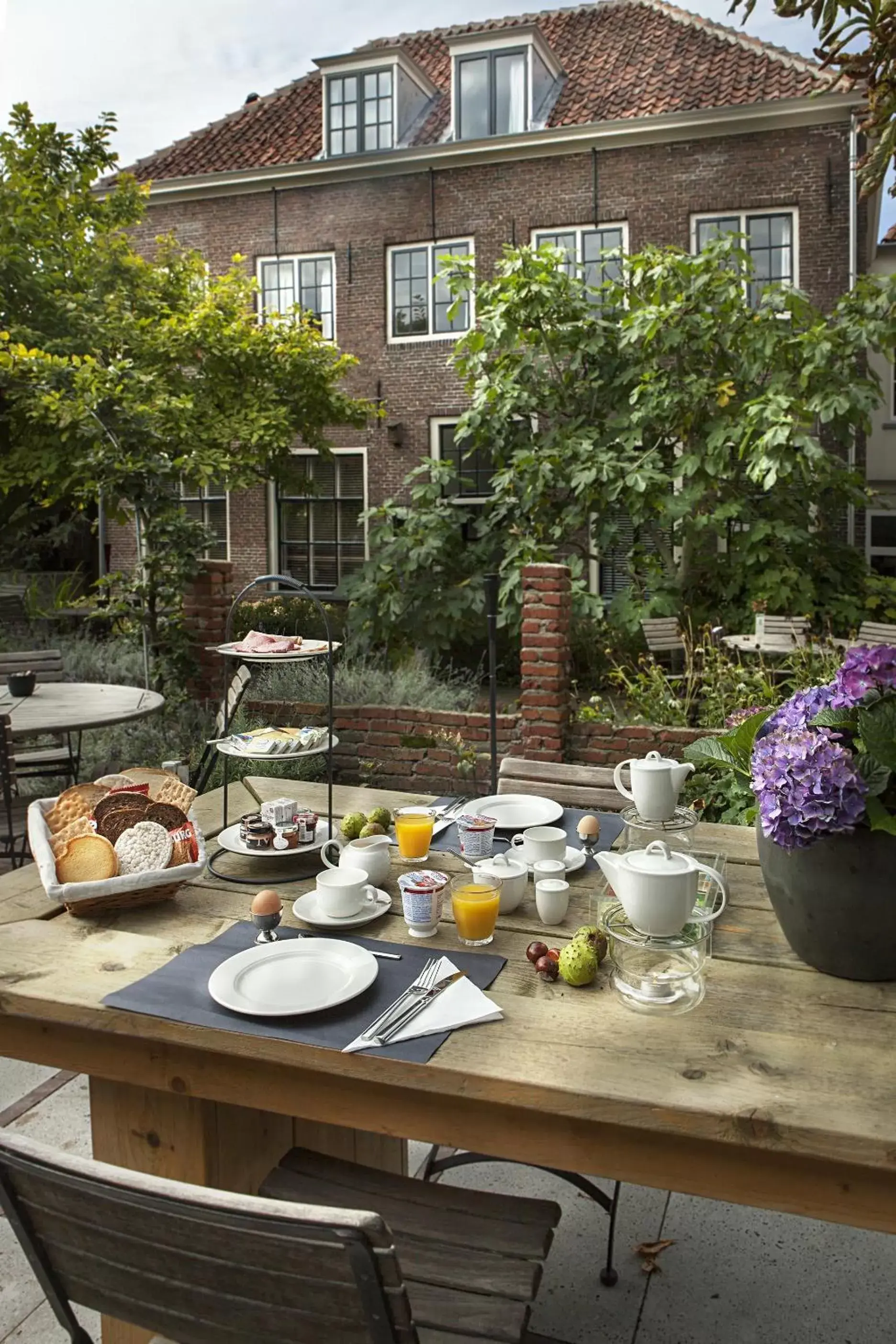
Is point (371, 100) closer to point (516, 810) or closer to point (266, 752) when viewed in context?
point (516, 810)

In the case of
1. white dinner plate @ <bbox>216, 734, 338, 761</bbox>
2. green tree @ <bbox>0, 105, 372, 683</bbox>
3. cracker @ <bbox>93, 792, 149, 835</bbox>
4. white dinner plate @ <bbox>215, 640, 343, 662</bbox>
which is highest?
green tree @ <bbox>0, 105, 372, 683</bbox>

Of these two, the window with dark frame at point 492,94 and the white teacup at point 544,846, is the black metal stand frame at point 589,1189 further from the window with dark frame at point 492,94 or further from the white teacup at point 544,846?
the window with dark frame at point 492,94

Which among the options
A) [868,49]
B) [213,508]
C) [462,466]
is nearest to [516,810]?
[868,49]

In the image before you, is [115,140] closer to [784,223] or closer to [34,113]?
[34,113]

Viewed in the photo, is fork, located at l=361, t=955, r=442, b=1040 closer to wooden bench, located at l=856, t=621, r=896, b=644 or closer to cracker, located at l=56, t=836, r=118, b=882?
cracker, located at l=56, t=836, r=118, b=882

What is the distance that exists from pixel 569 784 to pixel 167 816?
126cm

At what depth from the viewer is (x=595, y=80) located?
38.5ft

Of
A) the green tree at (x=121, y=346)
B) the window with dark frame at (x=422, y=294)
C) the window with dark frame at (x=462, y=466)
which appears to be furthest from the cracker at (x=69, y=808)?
the window with dark frame at (x=422, y=294)

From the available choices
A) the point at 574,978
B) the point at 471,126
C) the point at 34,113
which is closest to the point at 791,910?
the point at 574,978

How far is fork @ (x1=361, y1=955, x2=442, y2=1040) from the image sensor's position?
4.45 feet

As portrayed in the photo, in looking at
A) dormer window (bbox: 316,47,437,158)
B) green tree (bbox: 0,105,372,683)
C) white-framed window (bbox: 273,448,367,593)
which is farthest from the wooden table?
dormer window (bbox: 316,47,437,158)

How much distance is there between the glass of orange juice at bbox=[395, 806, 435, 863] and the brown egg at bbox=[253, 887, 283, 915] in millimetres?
466

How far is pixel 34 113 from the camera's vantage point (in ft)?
28.1

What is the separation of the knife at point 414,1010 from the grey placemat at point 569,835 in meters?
0.56
